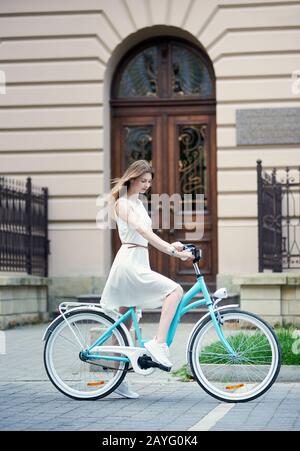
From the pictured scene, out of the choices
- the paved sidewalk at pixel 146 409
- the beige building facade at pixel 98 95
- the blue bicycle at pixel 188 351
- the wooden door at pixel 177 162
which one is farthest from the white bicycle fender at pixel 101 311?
the wooden door at pixel 177 162

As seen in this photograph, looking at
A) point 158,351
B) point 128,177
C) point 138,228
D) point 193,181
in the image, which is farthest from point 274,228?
point 158,351

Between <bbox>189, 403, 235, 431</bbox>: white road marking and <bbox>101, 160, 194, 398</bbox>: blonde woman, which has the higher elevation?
<bbox>101, 160, 194, 398</bbox>: blonde woman

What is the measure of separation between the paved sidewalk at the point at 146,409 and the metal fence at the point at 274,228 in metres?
4.95

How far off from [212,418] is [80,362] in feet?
4.77

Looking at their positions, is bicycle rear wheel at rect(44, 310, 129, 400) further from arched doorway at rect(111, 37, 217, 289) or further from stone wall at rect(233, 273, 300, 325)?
arched doorway at rect(111, 37, 217, 289)

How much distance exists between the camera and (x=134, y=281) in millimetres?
7691

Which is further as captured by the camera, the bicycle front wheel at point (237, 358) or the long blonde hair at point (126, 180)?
the long blonde hair at point (126, 180)

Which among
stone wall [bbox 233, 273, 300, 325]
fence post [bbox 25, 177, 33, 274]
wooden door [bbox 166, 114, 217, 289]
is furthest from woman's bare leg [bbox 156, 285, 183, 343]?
wooden door [bbox 166, 114, 217, 289]

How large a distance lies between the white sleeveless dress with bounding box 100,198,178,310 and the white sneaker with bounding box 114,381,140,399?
65 cm

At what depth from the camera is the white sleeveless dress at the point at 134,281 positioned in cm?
765

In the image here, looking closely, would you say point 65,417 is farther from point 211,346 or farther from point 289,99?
point 289,99

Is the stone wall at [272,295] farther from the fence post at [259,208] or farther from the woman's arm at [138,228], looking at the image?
the woman's arm at [138,228]

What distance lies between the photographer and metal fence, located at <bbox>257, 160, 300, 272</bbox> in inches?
541

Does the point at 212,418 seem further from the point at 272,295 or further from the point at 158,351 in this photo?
the point at 272,295
